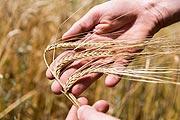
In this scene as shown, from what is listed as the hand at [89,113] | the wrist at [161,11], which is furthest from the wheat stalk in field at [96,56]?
the wrist at [161,11]

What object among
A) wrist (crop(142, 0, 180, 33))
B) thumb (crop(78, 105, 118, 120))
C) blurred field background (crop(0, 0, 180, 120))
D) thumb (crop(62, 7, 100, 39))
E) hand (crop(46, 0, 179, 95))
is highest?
thumb (crop(78, 105, 118, 120))

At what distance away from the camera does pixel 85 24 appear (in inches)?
53.4

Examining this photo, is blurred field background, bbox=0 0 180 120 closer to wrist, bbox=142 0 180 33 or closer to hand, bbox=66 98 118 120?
wrist, bbox=142 0 180 33

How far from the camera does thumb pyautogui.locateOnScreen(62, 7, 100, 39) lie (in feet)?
4.37

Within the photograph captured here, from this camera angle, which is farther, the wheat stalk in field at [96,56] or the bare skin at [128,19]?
the bare skin at [128,19]

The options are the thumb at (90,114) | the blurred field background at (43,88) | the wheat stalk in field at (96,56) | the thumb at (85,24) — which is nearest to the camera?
the thumb at (90,114)

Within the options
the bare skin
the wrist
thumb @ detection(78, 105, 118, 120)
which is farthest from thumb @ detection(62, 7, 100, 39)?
thumb @ detection(78, 105, 118, 120)

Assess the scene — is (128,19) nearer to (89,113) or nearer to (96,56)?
(96,56)

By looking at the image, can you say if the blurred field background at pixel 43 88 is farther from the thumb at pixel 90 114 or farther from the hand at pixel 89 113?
the thumb at pixel 90 114

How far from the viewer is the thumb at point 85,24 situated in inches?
52.4

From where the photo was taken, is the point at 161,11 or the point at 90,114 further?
the point at 161,11

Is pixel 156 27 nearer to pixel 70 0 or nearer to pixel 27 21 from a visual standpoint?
pixel 70 0

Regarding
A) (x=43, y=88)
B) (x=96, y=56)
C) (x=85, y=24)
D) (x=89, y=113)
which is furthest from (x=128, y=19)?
(x=43, y=88)

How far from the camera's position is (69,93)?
1.17 meters
